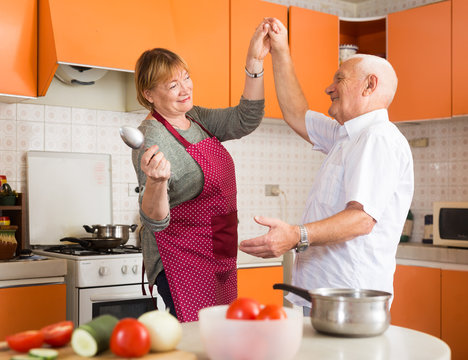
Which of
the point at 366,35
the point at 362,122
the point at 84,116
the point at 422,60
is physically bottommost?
the point at 362,122

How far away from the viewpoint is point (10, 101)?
307cm

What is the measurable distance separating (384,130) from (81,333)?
1.06 m

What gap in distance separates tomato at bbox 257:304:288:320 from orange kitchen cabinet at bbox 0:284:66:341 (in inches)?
73.1

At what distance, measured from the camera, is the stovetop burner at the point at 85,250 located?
9.66 ft

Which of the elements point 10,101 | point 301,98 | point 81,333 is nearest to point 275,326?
point 81,333

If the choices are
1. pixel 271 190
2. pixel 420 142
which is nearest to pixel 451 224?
pixel 420 142

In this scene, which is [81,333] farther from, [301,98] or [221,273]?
[301,98]

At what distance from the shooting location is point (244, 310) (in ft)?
3.61

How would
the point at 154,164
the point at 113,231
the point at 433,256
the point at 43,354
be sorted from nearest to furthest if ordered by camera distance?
the point at 43,354
the point at 154,164
the point at 113,231
the point at 433,256

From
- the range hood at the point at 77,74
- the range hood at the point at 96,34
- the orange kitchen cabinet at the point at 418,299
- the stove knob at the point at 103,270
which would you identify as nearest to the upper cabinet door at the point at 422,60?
the orange kitchen cabinet at the point at 418,299

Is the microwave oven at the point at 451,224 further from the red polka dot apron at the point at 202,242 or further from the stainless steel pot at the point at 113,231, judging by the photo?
the red polka dot apron at the point at 202,242

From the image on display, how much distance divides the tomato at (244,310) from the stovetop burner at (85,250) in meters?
1.90

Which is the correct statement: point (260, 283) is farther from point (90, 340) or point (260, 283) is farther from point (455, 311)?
point (90, 340)

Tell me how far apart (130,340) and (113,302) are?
1911 mm
